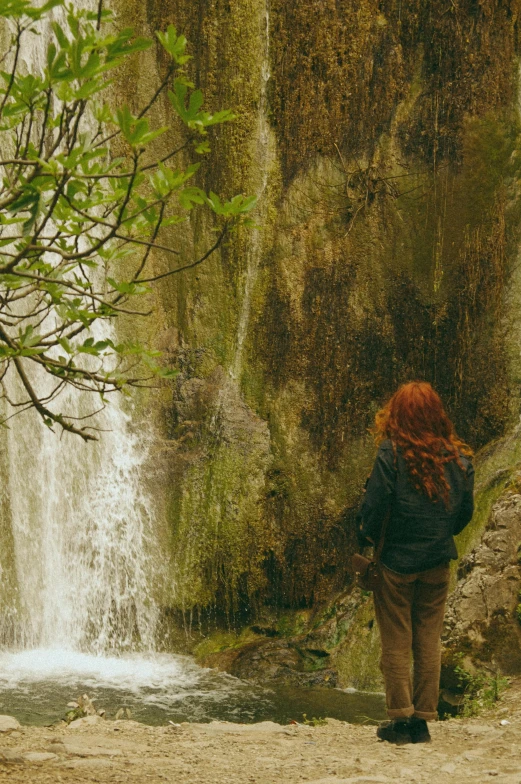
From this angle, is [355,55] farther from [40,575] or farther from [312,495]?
[40,575]

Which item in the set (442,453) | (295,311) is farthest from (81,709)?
(295,311)

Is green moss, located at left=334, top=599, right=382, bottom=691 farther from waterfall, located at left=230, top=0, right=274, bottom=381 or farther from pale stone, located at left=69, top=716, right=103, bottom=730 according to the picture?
waterfall, located at left=230, top=0, right=274, bottom=381

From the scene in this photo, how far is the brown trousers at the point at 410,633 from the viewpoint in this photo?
5109 mm

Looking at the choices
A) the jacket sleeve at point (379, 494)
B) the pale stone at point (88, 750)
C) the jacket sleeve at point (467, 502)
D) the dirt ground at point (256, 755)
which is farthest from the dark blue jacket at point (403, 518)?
the pale stone at point (88, 750)

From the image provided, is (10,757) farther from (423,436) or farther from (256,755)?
(423,436)

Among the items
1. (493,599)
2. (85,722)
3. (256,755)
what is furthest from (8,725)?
(493,599)

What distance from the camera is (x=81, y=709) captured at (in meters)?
7.29

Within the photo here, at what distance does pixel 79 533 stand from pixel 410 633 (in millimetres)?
6730

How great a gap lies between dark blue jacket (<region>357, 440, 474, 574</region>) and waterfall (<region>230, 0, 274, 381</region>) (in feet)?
22.4

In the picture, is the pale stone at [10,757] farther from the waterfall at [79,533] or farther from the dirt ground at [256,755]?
the waterfall at [79,533]

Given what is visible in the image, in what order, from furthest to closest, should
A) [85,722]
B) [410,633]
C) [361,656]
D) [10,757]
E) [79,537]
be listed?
1. [79,537]
2. [361,656]
3. [85,722]
4. [410,633]
5. [10,757]

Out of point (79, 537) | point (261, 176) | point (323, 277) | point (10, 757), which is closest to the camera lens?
point (10, 757)

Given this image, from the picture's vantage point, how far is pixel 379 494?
197 inches

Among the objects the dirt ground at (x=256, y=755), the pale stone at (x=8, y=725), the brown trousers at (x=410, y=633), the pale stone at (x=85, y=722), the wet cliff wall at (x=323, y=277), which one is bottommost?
the dirt ground at (x=256, y=755)
